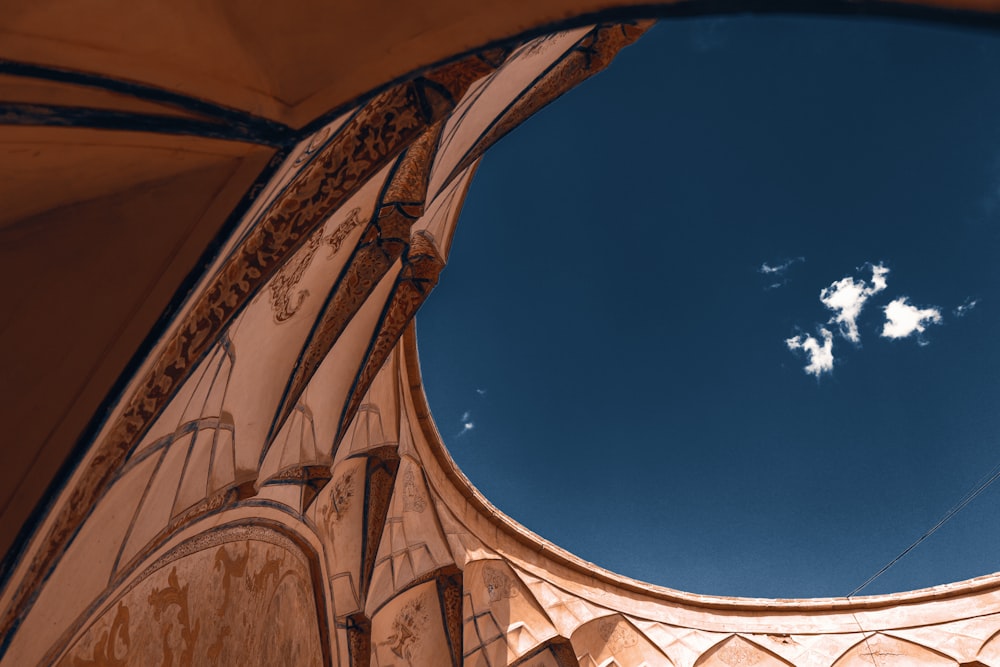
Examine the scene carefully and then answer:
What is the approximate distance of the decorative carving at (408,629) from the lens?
750cm

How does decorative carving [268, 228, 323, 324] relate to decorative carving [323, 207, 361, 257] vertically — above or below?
below

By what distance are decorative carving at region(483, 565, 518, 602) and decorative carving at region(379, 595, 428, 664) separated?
3.25 feet

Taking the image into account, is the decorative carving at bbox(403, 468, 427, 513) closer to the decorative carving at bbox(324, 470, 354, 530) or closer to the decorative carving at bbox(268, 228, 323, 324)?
the decorative carving at bbox(324, 470, 354, 530)

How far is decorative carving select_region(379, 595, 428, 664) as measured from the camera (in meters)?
7.50

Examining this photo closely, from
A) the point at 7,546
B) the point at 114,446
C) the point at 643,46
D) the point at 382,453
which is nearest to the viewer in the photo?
the point at 7,546

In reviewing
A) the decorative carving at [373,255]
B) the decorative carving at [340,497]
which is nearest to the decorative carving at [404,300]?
the decorative carving at [373,255]

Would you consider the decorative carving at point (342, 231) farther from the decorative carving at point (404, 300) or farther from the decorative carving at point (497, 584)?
the decorative carving at point (497, 584)

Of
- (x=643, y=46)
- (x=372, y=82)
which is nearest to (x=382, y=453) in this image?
(x=372, y=82)

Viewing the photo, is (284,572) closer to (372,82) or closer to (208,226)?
(208,226)

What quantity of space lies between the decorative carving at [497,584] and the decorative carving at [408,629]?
99cm

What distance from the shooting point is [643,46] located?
29.6 feet

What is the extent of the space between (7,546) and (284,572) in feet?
10.7

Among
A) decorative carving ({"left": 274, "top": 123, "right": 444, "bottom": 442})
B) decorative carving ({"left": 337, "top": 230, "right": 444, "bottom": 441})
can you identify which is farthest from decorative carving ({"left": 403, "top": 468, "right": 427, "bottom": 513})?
decorative carving ({"left": 274, "top": 123, "right": 444, "bottom": 442})

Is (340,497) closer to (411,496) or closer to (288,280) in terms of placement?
(411,496)
